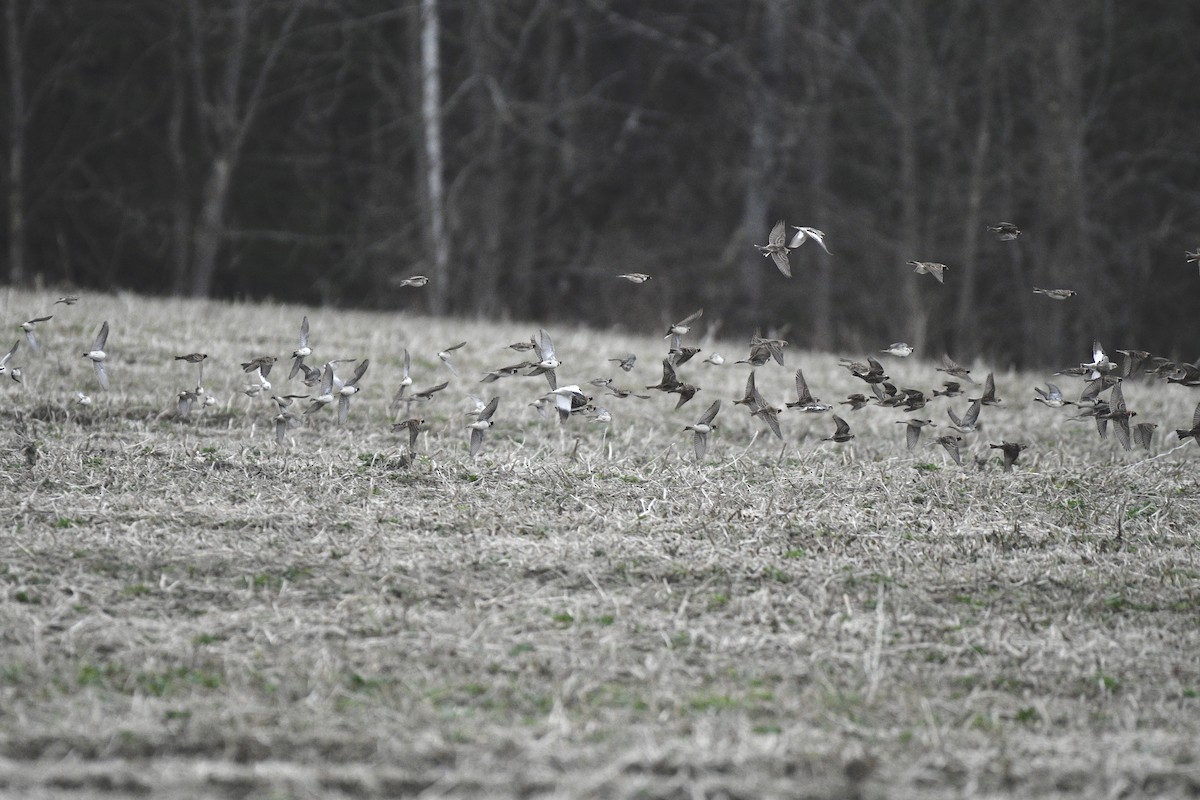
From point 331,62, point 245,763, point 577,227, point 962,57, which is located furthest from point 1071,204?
point 245,763

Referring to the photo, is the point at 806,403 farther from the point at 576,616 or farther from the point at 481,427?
the point at 576,616

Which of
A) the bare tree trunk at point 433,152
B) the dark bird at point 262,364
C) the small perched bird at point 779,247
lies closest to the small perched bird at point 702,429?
the small perched bird at point 779,247

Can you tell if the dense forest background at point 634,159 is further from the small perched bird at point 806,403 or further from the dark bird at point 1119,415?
the dark bird at point 1119,415

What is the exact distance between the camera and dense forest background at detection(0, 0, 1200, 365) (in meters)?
16.3

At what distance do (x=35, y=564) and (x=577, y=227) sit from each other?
647 inches

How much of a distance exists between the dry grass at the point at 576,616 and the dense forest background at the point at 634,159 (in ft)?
35.0

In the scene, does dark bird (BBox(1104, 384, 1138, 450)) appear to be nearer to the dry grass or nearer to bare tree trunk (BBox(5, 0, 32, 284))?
the dry grass

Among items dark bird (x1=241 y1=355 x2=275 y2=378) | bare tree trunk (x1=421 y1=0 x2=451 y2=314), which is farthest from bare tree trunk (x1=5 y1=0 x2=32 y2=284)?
dark bird (x1=241 y1=355 x2=275 y2=378)

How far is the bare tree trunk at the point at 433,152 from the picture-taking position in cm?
1559

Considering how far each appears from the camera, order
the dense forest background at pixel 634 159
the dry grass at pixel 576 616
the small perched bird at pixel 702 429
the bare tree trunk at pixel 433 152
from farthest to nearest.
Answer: the dense forest background at pixel 634 159, the bare tree trunk at pixel 433 152, the small perched bird at pixel 702 429, the dry grass at pixel 576 616

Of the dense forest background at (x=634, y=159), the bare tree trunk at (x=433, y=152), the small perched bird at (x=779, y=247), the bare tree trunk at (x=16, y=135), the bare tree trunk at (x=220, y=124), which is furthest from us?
the bare tree trunk at (x=16, y=135)

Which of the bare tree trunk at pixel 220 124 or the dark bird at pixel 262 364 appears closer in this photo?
the dark bird at pixel 262 364

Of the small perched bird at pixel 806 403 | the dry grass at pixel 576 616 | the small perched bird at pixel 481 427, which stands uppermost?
the small perched bird at pixel 806 403

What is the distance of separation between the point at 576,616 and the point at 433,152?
1336 cm
